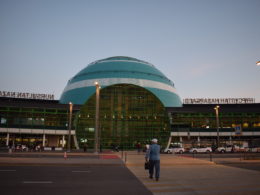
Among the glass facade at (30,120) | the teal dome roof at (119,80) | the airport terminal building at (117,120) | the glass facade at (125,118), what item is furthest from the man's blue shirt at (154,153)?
the teal dome roof at (119,80)

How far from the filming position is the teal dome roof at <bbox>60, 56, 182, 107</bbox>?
76.6m

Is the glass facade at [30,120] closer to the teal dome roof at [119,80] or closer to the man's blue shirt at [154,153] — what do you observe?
the teal dome roof at [119,80]

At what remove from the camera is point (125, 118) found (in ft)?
223

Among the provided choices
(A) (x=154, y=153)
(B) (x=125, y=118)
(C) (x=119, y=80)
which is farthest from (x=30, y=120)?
(A) (x=154, y=153)

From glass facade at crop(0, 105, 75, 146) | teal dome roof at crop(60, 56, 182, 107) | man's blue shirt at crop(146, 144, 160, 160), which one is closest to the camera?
man's blue shirt at crop(146, 144, 160, 160)

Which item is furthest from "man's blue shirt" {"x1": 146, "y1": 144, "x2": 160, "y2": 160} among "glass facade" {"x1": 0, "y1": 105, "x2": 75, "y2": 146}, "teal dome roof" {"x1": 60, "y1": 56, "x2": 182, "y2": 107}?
"teal dome roof" {"x1": 60, "y1": 56, "x2": 182, "y2": 107}

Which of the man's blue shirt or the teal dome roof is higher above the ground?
the teal dome roof

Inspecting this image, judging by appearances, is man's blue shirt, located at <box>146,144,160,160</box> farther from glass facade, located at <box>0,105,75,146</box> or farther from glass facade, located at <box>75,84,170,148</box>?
glass facade, located at <box>0,105,75,146</box>

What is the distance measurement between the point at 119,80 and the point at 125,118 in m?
14.8

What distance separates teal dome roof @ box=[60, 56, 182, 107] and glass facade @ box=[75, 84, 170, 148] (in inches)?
253

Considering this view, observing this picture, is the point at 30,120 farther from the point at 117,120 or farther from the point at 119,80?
the point at 119,80

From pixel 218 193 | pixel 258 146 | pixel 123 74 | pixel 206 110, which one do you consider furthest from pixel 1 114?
pixel 218 193

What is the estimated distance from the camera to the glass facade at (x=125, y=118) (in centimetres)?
6569

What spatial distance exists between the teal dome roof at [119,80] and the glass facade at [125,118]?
6.42 metres
